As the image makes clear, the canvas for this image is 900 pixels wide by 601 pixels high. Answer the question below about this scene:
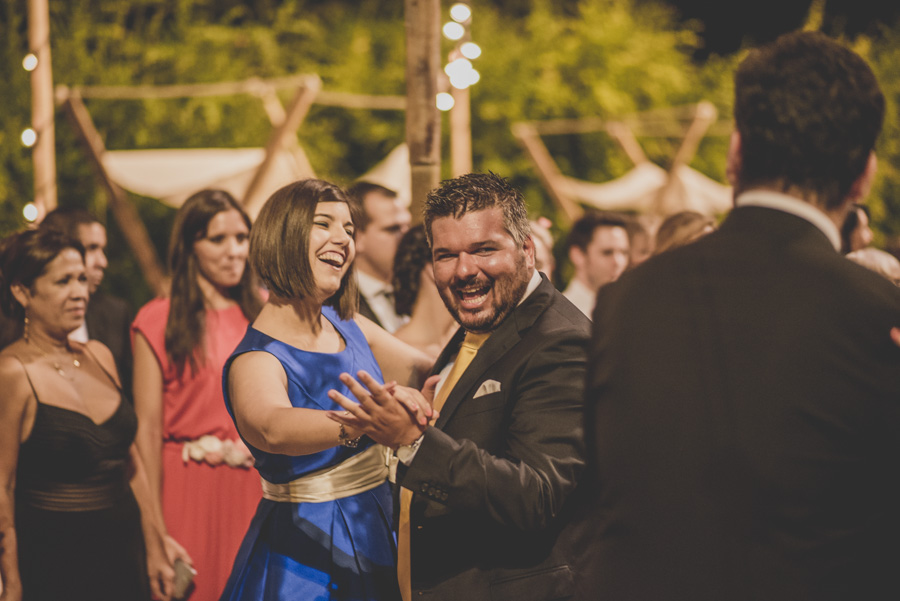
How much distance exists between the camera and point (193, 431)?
12.7 ft

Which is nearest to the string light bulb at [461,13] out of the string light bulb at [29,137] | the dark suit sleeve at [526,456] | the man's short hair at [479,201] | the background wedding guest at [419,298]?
the background wedding guest at [419,298]

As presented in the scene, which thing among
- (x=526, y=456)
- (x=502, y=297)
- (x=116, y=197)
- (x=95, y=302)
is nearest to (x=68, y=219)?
(x=95, y=302)

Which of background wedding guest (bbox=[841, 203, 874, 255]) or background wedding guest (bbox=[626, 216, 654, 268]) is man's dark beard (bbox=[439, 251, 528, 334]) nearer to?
background wedding guest (bbox=[841, 203, 874, 255])

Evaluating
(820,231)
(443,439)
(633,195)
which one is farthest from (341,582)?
(633,195)

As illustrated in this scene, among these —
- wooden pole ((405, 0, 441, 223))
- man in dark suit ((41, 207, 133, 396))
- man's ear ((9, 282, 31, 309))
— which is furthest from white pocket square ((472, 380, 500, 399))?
man in dark suit ((41, 207, 133, 396))

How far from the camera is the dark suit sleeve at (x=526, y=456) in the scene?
2.05m

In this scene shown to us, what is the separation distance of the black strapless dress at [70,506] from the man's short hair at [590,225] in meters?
3.72

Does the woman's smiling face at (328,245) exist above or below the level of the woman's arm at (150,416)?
above

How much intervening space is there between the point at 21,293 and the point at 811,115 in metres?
3.13

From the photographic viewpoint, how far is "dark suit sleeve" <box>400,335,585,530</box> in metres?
2.05

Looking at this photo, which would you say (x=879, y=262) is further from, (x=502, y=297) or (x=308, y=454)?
(x=308, y=454)

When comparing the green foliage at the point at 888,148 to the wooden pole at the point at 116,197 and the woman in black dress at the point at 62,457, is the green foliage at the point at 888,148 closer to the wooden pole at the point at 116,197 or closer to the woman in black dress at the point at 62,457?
the wooden pole at the point at 116,197

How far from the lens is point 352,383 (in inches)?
79.8

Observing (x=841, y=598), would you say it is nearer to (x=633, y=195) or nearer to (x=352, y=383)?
(x=352, y=383)
